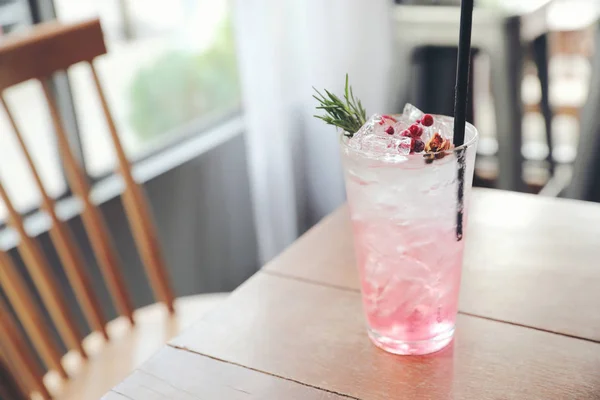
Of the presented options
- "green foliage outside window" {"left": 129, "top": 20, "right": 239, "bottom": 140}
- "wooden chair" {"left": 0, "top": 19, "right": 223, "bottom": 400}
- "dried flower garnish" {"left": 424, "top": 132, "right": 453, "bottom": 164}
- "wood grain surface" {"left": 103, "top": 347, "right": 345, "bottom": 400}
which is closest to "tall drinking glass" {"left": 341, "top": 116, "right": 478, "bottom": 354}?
"dried flower garnish" {"left": 424, "top": 132, "right": 453, "bottom": 164}

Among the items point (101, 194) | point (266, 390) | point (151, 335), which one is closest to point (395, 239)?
point (266, 390)

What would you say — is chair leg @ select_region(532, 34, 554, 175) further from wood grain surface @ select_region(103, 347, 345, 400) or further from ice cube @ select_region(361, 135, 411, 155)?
wood grain surface @ select_region(103, 347, 345, 400)

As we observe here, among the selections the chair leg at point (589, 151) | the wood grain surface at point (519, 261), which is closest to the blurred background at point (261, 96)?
the chair leg at point (589, 151)

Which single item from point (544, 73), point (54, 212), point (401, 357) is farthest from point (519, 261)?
point (544, 73)

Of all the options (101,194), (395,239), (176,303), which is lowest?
(176,303)

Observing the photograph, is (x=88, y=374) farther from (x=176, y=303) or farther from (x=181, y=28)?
(x=181, y=28)

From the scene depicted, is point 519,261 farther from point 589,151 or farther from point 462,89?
point 589,151

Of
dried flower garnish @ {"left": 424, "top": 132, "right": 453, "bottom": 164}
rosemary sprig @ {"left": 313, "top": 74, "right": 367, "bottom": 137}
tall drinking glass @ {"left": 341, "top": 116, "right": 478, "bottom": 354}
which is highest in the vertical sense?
rosemary sprig @ {"left": 313, "top": 74, "right": 367, "bottom": 137}
